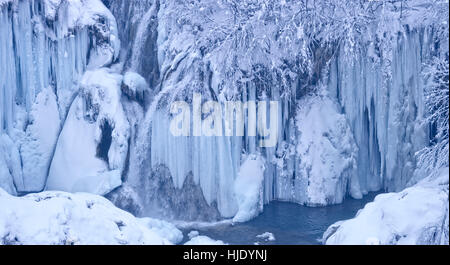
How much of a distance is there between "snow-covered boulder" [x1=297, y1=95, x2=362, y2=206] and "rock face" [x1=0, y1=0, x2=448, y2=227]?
0.02 metres

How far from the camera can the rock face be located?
28.7 feet

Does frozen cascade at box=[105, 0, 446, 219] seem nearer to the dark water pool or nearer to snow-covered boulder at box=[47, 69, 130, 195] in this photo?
the dark water pool

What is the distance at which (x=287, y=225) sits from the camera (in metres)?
8.70

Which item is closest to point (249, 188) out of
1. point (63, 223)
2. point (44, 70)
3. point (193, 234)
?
point (193, 234)

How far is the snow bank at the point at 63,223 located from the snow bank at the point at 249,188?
2351mm

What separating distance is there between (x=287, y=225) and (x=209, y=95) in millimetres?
2643

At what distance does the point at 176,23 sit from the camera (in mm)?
9188

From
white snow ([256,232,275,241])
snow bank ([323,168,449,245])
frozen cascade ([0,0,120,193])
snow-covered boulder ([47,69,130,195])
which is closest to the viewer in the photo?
snow bank ([323,168,449,245])

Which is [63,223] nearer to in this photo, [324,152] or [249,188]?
[249,188]

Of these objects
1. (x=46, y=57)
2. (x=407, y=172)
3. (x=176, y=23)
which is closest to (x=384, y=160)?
(x=407, y=172)

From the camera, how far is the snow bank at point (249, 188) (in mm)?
8938

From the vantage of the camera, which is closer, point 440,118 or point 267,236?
point 440,118

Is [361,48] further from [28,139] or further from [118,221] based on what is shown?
[28,139]

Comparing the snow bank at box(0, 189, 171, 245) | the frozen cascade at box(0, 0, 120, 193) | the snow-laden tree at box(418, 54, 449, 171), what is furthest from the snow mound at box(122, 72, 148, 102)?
the snow-laden tree at box(418, 54, 449, 171)
